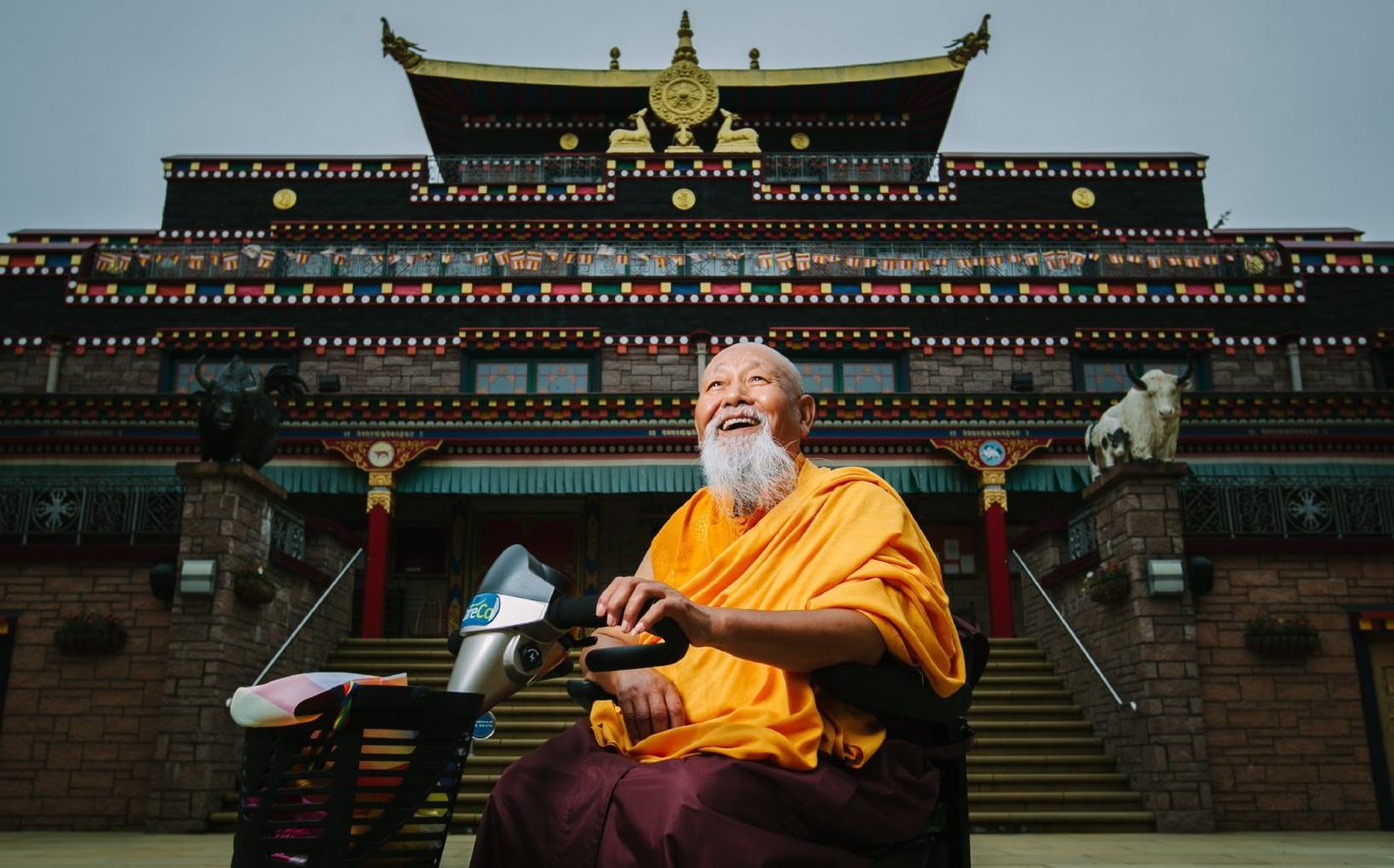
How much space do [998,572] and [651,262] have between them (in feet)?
30.6

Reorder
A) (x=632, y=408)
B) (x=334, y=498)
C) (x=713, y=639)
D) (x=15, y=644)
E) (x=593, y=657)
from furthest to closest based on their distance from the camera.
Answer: (x=334, y=498) < (x=632, y=408) < (x=15, y=644) < (x=713, y=639) < (x=593, y=657)

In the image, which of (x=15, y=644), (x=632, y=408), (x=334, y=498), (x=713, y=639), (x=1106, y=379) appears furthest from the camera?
(x=1106, y=379)

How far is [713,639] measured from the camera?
6.28 ft

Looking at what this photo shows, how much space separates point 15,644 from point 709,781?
9.44 meters

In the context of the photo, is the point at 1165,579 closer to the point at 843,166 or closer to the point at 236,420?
the point at 236,420

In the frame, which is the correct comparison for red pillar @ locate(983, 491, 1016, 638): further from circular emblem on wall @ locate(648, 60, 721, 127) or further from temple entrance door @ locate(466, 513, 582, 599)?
circular emblem on wall @ locate(648, 60, 721, 127)

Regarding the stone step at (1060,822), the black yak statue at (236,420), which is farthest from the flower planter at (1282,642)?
the black yak statue at (236,420)

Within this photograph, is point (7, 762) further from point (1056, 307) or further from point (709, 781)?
point (1056, 307)

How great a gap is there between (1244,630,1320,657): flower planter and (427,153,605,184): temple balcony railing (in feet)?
61.8

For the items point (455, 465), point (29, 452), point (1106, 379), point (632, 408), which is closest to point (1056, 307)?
point (1106, 379)

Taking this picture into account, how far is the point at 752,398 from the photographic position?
2.88m

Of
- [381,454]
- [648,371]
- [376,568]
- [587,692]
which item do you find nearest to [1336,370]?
[648,371]

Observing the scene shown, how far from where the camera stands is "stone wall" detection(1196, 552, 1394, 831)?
862 centimetres

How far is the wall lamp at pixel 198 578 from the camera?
8.72m
